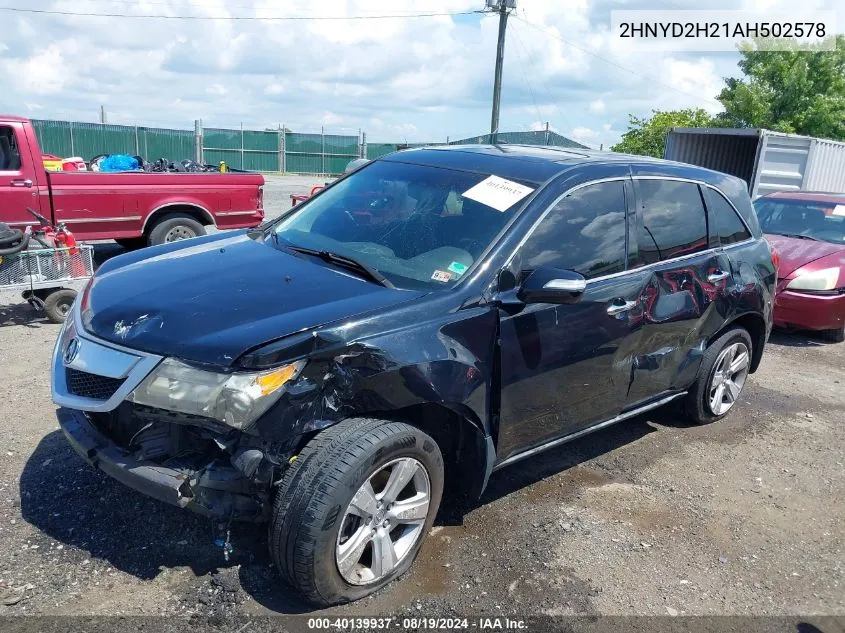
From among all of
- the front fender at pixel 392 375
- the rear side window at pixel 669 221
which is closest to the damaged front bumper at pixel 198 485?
the front fender at pixel 392 375

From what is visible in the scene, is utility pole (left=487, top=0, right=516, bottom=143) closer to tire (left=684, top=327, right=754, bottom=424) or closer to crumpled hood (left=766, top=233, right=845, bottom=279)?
crumpled hood (left=766, top=233, right=845, bottom=279)

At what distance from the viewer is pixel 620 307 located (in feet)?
12.7

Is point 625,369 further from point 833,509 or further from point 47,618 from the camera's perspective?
point 47,618

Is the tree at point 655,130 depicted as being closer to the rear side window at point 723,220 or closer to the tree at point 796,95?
the tree at point 796,95

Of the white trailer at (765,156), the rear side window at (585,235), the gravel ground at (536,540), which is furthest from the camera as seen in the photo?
the white trailer at (765,156)

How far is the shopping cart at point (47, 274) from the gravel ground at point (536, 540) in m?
1.92

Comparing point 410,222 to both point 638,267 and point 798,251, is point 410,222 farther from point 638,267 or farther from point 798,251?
point 798,251

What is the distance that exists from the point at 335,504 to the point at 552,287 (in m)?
1.35

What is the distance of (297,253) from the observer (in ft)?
12.3

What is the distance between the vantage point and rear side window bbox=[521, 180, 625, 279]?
11.8 feet

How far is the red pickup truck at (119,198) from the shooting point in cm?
850

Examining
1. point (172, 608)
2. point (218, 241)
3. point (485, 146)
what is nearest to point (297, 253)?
point (218, 241)

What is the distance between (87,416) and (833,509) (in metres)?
4.17

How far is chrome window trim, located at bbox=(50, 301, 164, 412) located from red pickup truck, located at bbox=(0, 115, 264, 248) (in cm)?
627
